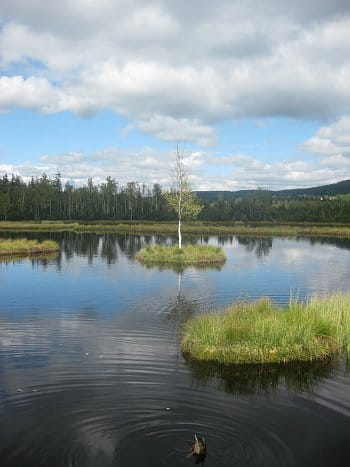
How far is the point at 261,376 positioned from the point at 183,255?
35851 mm

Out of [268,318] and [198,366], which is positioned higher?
[268,318]

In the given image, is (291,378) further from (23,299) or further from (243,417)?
(23,299)

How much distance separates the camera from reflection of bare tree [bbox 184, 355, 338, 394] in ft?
50.4

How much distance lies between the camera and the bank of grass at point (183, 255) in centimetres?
5172

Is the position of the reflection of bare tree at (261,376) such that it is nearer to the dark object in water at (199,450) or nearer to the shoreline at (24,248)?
the dark object in water at (199,450)

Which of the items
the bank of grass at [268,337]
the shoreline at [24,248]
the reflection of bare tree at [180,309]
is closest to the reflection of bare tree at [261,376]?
the bank of grass at [268,337]

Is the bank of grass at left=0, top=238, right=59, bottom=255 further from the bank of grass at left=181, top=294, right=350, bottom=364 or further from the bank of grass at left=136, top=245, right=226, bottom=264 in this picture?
the bank of grass at left=181, top=294, right=350, bottom=364

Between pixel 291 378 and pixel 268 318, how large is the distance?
312 cm

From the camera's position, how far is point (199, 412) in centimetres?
1330

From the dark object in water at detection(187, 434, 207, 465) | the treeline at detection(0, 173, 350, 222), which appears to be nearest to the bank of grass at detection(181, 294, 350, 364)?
the dark object in water at detection(187, 434, 207, 465)

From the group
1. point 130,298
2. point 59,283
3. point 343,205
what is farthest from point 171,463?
point 343,205

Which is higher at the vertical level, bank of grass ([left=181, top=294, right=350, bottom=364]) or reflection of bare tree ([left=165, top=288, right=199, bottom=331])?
bank of grass ([left=181, top=294, right=350, bottom=364])

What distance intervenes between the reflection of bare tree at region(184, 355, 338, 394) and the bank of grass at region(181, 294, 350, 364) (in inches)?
15.6

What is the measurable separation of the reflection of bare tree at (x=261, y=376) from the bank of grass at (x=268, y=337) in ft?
1.30
